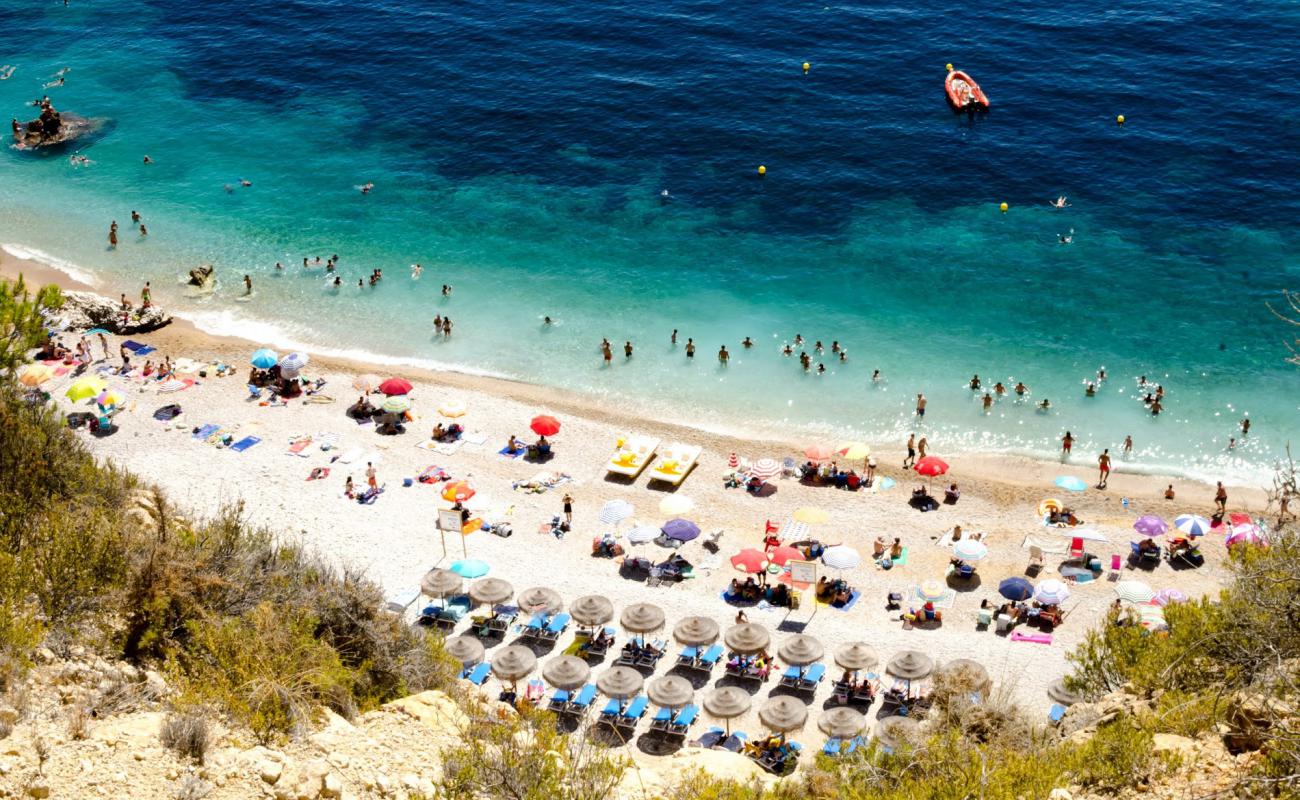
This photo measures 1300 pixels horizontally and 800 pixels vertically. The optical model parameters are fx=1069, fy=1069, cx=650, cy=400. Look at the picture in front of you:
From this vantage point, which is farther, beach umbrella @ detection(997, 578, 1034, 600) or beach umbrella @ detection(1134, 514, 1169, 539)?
beach umbrella @ detection(1134, 514, 1169, 539)

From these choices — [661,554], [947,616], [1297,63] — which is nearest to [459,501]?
[661,554]

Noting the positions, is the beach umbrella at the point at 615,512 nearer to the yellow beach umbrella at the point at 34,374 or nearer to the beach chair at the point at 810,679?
the beach chair at the point at 810,679

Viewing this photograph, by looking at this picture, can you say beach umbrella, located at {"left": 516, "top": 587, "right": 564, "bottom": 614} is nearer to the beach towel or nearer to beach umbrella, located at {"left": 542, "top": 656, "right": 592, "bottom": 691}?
beach umbrella, located at {"left": 542, "top": 656, "right": 592, "bottom": 691}

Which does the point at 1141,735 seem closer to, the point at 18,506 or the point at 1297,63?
the point at 18,506

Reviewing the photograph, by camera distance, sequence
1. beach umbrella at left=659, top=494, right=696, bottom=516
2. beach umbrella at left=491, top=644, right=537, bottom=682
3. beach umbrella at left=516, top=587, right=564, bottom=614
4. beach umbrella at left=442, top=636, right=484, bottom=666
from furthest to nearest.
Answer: beach umbrella at left=659, top=494, right=696, bottom=516, beach umbrella at left=516, top=587, right=564, bottom=614, beach umbrella at left=442, top=636, right=484, bottom=666, beach umbrella at left=491, top=644, right=537, bottom=682

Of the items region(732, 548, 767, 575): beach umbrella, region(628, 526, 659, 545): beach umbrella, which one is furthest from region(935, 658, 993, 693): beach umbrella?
region(628, 526, 659, 545): beach umbrella

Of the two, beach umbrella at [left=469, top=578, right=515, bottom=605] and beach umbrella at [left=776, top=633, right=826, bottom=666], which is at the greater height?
beach umbrella at [left=776, top=633, right=826, bottom=666]
